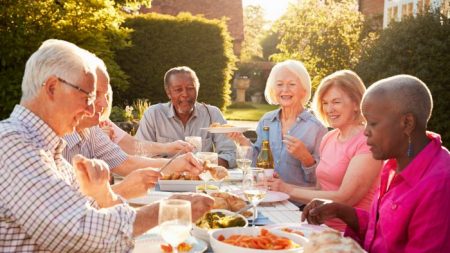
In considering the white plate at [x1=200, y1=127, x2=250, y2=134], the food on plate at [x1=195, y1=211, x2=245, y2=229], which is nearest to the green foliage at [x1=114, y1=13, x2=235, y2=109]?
the white plate at [x1=200, y1=127, x2=250, y2=134]

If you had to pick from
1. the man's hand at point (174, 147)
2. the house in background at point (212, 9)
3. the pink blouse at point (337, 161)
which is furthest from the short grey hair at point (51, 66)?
the house in background at point (212, 9)

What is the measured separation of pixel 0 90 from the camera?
8.99m

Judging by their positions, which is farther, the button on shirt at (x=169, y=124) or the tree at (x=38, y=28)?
the tree at (x=38, y=28)

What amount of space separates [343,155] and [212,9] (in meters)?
23.6

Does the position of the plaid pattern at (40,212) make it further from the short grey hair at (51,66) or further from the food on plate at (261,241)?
the food on plate at (261,241)

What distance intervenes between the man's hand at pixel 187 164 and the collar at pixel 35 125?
4.97 ft

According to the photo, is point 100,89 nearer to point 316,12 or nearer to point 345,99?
point 345,99

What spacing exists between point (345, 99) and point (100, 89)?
1.64 m

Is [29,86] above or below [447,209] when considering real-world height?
above

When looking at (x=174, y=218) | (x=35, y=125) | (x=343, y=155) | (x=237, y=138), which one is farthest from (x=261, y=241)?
(x=237, y=138)

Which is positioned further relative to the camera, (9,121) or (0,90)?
(0,90)

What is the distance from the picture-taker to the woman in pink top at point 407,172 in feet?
6.74

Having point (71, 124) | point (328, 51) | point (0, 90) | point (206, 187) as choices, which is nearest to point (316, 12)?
point (328, 51)

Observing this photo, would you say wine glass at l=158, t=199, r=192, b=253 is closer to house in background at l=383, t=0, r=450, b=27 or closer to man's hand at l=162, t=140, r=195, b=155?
man's hand at l=162, t=140, r=195, b=155
